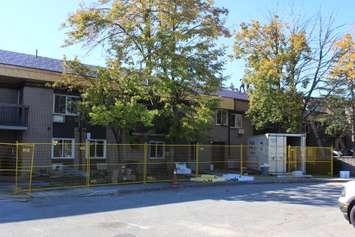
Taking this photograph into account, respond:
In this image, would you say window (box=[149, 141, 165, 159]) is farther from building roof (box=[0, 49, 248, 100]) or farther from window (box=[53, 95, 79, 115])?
building roof (box=[0, 49, 248, 100])

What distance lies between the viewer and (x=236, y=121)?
1700 inches

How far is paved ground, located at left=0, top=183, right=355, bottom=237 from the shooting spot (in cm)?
1181

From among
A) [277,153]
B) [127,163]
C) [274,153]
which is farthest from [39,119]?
[277,153]

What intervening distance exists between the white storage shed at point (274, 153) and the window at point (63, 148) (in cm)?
1169

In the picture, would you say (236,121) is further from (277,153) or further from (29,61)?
(29,61)

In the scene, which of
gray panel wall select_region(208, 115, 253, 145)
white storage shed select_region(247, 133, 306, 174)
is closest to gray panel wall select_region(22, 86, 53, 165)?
white storage shed select_region(247, 133, 306, 174)

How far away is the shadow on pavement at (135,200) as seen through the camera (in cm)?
1502

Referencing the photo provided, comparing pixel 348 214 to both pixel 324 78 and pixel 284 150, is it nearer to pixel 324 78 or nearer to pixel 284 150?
pixel 284 150

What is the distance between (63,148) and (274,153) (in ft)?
43.3

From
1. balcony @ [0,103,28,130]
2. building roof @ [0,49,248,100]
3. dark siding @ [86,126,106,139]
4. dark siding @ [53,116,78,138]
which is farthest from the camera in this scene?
dark siding @ [86,126,106,139]

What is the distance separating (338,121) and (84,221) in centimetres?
3447

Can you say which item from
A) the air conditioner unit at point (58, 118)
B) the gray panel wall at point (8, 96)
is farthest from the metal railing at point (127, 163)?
the gray panel wall at point (8, 96)

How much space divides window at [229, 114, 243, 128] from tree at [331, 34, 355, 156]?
7.82 metres

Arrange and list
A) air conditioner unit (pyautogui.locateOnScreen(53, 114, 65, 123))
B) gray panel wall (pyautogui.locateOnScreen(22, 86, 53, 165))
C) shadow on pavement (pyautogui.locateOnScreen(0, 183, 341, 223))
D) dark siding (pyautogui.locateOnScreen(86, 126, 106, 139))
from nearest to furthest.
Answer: shadow on pavement (pyautogui.locateOnScreen(0, 183, 341, 223)), gray panel wall (pyautogui.locateOnScreen(22, 86, 53, 165)), air conditioner unit (pyautogui.locateOnScreen(53, 114, 65, 123)), dark siding (pyautogui.locateOnScreen(86, 126, 106, 139))
